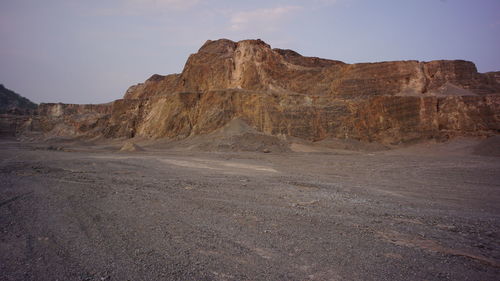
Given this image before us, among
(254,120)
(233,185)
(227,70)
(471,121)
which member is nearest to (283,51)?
(227,70)

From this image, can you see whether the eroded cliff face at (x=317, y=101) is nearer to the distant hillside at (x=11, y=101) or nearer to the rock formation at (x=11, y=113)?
the rock formation at (x=11, y=113)

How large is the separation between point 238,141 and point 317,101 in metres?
10.1

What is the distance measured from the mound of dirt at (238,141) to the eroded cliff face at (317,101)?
148 centimetres

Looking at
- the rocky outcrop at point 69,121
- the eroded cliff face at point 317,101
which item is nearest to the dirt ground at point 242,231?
the eroded cliff face at point 317,101

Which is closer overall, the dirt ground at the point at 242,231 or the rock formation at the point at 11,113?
the dirt ground at the point at 242,231

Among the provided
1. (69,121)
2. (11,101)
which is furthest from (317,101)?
(11,101)

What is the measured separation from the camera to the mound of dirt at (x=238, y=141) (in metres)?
26.3

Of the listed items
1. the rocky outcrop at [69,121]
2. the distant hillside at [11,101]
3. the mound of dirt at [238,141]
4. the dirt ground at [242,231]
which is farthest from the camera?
the distant hillside at [11,101]

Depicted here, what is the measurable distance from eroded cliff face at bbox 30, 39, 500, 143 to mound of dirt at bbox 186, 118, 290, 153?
1483 mm

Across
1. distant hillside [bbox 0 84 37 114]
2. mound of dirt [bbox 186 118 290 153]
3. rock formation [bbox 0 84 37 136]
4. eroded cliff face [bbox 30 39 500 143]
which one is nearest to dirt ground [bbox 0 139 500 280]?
mound of dirt [bbox 186 118 290 153]

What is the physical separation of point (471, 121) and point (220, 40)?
3597 cm

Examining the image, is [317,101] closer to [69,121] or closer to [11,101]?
[69,121]

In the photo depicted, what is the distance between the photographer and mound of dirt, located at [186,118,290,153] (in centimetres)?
2628

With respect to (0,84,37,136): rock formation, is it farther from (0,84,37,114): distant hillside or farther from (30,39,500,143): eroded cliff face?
(30,39,500,143): eroded cliff face
